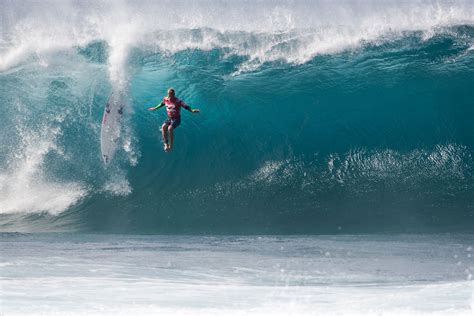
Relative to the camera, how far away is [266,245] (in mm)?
9117

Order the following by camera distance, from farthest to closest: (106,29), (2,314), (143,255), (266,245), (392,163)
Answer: (106,29) < (392,163) < (266,245) < (143,255) < (2,314)

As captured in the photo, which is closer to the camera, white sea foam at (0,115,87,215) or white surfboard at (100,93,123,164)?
white sea foam at (0,115,87,215)

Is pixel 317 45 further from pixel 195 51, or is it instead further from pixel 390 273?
pixel 390 273

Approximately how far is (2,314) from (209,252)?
139 inches

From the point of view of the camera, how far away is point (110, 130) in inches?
469

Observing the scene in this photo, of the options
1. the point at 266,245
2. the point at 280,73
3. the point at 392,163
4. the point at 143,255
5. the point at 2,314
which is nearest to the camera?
the point at 2,314

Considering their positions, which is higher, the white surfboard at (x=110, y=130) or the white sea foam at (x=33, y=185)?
the white surfboard at (x=110, y=130)

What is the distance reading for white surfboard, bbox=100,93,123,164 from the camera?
11734mm

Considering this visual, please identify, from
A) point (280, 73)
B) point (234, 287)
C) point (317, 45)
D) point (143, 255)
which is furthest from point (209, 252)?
point (317, 45)

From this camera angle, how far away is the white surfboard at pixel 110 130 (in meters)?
11.7

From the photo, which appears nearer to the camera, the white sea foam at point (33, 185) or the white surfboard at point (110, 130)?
the white sea foam at point (33, 185)

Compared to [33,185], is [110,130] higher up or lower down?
higher up

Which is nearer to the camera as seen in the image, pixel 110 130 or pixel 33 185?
pixel 33 185

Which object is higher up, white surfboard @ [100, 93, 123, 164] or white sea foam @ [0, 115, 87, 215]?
white surfboard @ [100, 93, 123, 164]
